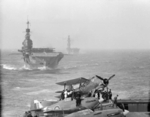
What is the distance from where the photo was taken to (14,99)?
39938 mm

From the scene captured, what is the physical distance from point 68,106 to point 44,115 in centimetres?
207

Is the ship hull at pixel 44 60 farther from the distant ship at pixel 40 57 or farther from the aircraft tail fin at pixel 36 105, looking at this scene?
the aircraft tail fin at pixel 36 105

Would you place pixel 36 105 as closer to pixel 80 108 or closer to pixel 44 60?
pixel 80 108

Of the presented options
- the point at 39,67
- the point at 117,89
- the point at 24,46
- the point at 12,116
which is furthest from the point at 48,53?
the point at 12,116

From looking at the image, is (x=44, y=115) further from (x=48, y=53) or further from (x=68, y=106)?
(x=48, y=53)

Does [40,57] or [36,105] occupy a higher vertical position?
[40,57]

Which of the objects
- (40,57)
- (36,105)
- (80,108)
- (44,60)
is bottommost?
(80,108)

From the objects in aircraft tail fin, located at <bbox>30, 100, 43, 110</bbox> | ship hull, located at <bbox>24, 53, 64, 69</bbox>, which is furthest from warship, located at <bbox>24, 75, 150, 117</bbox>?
ship hull, located at <bbox>24, 53, 64, 69</bbox>

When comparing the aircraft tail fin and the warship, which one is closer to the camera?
the warship

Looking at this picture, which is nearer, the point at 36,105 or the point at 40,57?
the point at 36,105

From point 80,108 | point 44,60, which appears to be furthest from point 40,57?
point 80,108

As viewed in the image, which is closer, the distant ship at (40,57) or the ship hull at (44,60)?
the ship hull at (44,60)

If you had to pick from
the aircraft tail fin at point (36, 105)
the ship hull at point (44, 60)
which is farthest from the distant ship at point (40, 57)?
the aircraft tail fin at point (36, 105)

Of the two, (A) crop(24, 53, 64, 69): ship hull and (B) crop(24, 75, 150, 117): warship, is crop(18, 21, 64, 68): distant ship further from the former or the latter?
(B) crop(24, 75, 150, 117): warship
